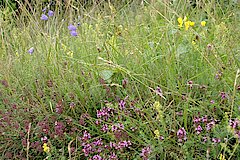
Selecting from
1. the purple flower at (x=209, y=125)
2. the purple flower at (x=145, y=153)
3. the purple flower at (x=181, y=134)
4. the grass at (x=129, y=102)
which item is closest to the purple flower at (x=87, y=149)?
the grass at (x=129, y=102)

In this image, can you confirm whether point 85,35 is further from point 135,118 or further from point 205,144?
point 205,144

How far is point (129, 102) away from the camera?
2000 millimetres

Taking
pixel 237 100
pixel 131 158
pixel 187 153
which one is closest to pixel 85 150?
pixel 131 158

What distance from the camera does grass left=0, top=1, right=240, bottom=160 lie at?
6.01 feet

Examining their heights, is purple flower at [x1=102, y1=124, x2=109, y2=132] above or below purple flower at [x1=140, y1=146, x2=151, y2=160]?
below

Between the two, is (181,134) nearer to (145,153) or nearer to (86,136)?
(145,153)

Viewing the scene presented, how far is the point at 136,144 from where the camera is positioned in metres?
1.92

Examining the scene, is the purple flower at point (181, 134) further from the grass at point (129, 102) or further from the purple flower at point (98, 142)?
the purple flower at point (98, 142)

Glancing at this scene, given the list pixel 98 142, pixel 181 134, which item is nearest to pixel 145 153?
pixel 181 134

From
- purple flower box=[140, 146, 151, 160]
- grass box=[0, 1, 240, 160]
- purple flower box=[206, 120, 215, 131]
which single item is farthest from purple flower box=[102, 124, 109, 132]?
purple flower box=[206, 120, 215, 131]

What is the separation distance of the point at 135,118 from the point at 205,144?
16.3 inches

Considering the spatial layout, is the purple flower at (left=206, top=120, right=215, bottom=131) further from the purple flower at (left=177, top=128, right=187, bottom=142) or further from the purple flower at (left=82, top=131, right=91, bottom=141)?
the purple flower at (left=82, top=131, right=91, bottom=141)

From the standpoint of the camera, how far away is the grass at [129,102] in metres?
1.83

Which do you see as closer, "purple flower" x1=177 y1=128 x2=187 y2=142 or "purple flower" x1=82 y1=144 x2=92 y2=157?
"purple flower" x1=177 y1=128 x2=187 y2=142
